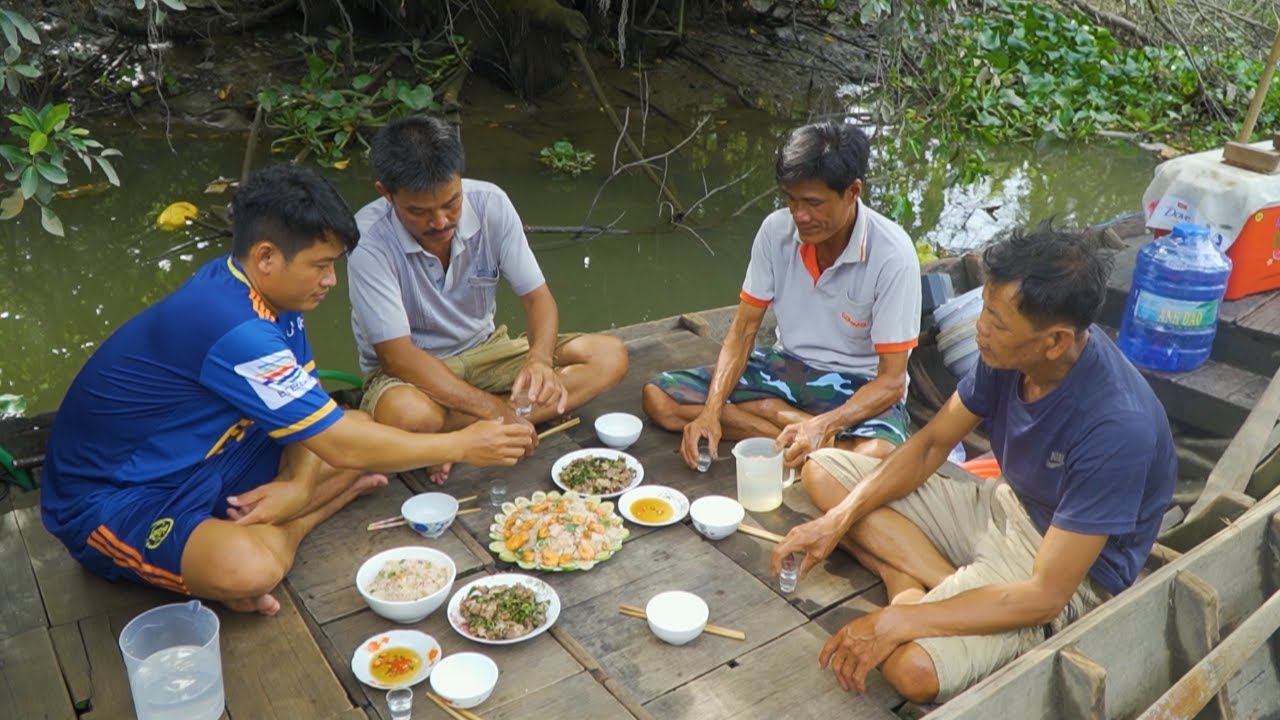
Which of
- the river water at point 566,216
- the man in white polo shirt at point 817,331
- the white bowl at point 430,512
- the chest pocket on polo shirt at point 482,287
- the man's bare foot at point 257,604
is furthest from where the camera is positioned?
the river water at point 566,216

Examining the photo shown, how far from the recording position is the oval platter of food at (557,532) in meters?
2.95

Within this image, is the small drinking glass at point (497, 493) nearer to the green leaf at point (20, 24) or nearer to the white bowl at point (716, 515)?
the white bowl at point (716, 515)

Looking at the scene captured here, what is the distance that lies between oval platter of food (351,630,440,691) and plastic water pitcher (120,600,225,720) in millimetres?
334

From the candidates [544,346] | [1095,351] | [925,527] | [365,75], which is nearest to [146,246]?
[365,75]

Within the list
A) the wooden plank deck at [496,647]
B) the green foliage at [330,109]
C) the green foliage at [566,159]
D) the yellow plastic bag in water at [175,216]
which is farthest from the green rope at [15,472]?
the green foliage at [566,159]

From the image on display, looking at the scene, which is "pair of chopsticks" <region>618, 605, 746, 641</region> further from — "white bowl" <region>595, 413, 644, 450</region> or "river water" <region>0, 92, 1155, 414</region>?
"river water" <region>0, 92, 1155, 414</region>

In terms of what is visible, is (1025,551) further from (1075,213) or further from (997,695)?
(1075,213)

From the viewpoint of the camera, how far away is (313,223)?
8.61 feet

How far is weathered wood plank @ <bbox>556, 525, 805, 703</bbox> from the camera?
2619 mm

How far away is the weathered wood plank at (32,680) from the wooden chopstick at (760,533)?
73.6 inches

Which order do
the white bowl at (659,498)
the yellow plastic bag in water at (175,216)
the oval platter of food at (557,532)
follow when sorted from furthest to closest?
1. the yellow plastic bag in water at (175,216)
2. the white bowl at (659,498)
3. the oval platter of food at (557,532)

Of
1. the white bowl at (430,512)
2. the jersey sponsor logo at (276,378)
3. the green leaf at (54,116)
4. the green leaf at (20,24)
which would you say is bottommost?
the white bowl at (430,512)

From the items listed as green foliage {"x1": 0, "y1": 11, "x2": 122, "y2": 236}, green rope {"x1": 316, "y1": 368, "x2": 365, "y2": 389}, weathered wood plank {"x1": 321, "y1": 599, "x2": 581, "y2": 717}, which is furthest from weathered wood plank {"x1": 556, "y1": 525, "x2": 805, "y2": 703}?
green foliage {"x1": 0, "y1": 11, "x2": 122, "y2": 236}

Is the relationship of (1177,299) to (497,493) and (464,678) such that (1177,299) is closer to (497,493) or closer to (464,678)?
(497,493)
